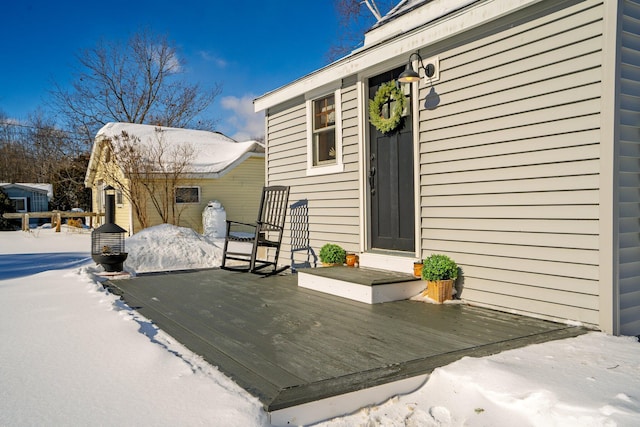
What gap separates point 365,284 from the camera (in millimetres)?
3992

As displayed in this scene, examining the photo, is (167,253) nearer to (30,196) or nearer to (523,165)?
(523,165)

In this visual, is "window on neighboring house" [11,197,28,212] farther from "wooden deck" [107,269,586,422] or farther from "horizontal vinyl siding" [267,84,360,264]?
"wooden deck" [107,269,586,422]

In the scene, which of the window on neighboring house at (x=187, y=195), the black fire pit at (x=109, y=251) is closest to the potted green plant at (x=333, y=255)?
the black fire pit at (x=109, y=251)

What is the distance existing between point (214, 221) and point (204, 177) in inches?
52.6

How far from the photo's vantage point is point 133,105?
2248cm

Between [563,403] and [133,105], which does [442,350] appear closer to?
[563,403]

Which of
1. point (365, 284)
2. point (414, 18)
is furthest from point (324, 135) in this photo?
point (365, 284)

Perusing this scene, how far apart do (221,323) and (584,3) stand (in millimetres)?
3289

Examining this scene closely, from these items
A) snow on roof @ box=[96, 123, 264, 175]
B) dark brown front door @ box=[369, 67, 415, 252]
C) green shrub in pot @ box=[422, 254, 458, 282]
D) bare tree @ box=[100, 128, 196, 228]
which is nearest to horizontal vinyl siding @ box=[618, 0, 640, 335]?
green shrub in pot @ box=[422, 254, 458, 282]

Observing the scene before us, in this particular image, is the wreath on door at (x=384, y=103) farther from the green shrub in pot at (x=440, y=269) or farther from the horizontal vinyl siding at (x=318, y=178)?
the green shrub in pot at (x=440, y=269)

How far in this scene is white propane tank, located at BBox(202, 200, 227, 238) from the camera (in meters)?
13.0

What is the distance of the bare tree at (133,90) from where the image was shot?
2130 cm

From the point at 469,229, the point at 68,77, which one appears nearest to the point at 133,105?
the point at 68,77

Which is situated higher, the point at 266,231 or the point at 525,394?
the point at 266,231
